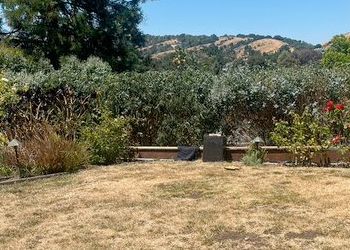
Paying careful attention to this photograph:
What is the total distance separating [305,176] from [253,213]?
7.55 feet

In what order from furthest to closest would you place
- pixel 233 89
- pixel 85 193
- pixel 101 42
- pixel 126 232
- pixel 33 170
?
pixel 101 42 < pixel 233 89 < pixel 33 170 < pixel 85 193 < pixel 126 232

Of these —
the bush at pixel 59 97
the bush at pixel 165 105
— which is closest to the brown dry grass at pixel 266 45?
the bush at pixel 59 97

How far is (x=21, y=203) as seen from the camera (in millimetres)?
6750

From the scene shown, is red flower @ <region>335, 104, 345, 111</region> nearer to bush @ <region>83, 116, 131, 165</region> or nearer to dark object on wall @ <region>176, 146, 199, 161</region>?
dark object on wall @ <region>176, 146, 199, 161</region>

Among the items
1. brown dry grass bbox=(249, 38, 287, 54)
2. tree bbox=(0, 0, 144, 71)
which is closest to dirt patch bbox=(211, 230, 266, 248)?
tree bbox=(0, 0, 144, 71)

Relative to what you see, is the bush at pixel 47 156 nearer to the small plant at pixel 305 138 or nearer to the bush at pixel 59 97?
the bush at pixel 59 97

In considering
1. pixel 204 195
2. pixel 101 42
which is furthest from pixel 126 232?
pixel 101 42

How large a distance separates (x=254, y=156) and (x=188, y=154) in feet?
4.74

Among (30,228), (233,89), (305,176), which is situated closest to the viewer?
(30,228)

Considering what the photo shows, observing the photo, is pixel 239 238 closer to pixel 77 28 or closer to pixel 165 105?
pixel 165 105

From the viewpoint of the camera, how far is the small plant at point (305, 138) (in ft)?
28.8

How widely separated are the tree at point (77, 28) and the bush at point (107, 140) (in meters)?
14.6

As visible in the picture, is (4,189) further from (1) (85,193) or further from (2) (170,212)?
(2) (170,212)

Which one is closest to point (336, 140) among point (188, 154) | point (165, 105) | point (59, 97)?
point (188, 154)
